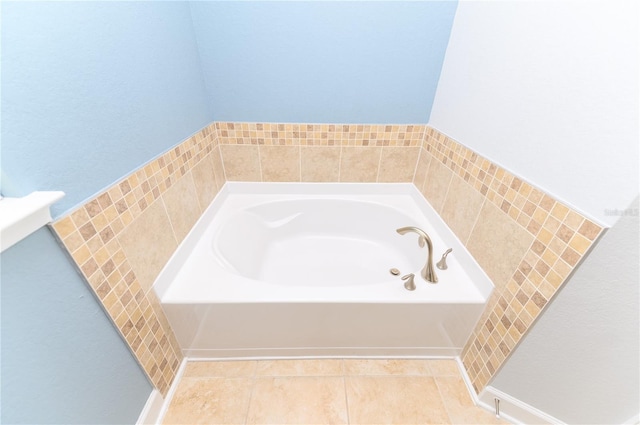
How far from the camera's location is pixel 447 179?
1.32 m

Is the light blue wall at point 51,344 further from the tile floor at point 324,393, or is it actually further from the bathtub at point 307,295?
the tile floor at point 324,393

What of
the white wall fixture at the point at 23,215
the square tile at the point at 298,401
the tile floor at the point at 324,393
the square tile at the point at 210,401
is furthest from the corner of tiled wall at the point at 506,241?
the white wall fixture at the point at 23,215

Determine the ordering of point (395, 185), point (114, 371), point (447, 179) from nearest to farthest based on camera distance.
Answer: point (114, 371)
point (447, 179)
point (395, 185)

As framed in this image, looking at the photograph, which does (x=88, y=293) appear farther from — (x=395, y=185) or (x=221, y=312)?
(x=395, y=185)

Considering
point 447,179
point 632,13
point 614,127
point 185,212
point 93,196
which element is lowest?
point 185,212

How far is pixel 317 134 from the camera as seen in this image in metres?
1.54

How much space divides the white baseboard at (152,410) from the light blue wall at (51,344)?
0.15m

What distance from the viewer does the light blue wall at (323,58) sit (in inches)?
47.9

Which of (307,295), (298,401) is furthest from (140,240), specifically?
(298,401)

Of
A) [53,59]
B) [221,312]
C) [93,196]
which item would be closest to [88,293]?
[93,196]

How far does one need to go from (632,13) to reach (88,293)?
150 centimetres

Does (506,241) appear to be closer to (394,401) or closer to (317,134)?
(394,401)

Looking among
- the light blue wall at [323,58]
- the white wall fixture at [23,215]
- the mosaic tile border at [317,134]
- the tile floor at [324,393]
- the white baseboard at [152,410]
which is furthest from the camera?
the mosaic tile border at [317,134]

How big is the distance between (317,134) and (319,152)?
4.5 inches
